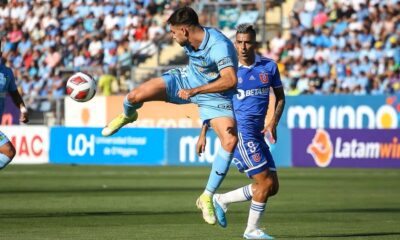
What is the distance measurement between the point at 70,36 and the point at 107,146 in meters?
10.8

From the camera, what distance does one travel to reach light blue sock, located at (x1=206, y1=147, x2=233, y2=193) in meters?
12.0

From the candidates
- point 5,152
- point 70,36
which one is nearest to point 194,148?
point 70,36

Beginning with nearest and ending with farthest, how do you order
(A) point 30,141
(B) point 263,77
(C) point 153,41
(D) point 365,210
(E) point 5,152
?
(B) point 263,77 → (E) point 5,152 → (D) point 365,210 → (A) point 30,141 → (C) point 153,41

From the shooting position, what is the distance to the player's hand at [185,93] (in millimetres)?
11344

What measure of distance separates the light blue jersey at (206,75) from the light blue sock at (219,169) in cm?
45

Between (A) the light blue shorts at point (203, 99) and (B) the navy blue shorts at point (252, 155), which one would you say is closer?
(A) the light blue shorts at point (203, 99)

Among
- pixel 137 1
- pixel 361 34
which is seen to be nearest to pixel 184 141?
pixel 361 34

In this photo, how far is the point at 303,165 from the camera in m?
29.5

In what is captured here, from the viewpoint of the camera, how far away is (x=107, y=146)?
31141 millimetres

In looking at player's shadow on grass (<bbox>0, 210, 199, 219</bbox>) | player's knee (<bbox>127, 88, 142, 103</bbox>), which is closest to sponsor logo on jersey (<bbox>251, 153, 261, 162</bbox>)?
player's knee (<bbox>127, 88, 142, 103</bbox>)

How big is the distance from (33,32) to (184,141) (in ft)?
47.1

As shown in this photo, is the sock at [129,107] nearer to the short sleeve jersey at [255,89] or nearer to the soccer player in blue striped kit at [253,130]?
the soccer player in blue striped kit at [253,130]

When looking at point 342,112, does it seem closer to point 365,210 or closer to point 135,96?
point 365,210

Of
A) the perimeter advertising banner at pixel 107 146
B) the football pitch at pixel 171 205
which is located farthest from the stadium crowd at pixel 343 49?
the perimeter advertising banner at pixel 107 146
